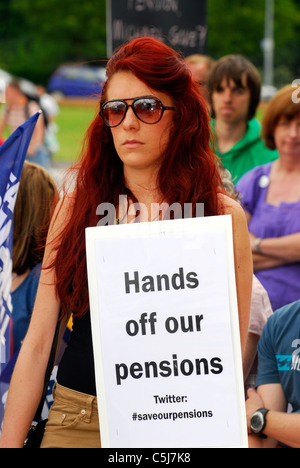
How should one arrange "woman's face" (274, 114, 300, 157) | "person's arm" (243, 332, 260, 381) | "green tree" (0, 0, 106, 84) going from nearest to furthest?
"person's arm" (243, 332, 260, 381) < "woman's face" (274, 114, 300, 157) < "green tree" (0, 0, 106, 84)

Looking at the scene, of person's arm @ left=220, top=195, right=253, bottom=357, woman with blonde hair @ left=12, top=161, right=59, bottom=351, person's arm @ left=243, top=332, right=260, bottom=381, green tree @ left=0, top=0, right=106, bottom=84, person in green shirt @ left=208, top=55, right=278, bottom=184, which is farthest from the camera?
green tree @ left=0, top=0, right=106, bottom=84

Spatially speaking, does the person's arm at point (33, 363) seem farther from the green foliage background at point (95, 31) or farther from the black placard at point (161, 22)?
the green foliage background at point (95, 31)

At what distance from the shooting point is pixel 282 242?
4.11 metres

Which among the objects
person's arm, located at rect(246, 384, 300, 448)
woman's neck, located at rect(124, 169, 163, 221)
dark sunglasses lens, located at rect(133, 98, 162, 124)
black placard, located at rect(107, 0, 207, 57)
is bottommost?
person's arm, located at rect(246, 384, 300, 448)

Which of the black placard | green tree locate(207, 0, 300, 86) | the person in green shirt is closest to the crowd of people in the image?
the person in green shirt

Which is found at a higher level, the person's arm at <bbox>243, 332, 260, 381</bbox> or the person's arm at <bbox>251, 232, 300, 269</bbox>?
the person's arm at <bbox>251, 232, 300, 269</bbox>

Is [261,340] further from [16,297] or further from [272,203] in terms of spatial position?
[272,203]

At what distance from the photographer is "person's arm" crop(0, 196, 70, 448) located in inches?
90.7

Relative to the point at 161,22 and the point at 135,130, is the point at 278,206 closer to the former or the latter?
the point at 135,130

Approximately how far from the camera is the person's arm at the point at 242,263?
→ 7.48 feet

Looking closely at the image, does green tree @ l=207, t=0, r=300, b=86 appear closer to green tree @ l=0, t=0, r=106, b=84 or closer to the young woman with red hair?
green tree @ l=0, t=0, r=106, b=84

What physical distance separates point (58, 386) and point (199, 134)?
2.89 feet

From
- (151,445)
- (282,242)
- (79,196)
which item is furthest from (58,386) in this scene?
(282,242)

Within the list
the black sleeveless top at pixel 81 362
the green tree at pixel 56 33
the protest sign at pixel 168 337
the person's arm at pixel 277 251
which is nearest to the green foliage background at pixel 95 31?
the green tree at pixel 56 33
